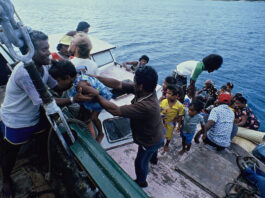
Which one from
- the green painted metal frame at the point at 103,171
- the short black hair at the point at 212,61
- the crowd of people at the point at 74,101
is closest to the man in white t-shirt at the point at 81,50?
the crowd of people at the point at 74,101

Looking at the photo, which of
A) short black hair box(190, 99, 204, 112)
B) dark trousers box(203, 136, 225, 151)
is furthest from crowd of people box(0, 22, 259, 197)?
dark trousers box(203, 136, 225, 151)

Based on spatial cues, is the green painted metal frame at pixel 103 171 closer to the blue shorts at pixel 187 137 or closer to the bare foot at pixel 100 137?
the bare foot at pixel 100 137

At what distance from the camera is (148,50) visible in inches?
797

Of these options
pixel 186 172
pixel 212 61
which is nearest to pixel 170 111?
pixel 186 172

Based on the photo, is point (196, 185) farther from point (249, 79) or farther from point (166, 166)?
point (249, 79)

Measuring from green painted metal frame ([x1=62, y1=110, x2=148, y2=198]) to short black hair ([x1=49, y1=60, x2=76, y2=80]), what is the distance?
0.74m

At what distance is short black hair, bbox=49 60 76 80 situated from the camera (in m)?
1.97

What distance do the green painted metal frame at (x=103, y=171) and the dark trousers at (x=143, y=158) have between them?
87cm

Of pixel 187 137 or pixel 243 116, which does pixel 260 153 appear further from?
pixel 187 137

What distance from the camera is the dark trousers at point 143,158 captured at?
2500mm

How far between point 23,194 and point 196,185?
2880 millimetres

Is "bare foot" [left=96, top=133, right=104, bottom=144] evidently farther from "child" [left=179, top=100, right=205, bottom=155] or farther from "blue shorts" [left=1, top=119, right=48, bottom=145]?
"child" [left=179, top=100, right=205, bottom=155]

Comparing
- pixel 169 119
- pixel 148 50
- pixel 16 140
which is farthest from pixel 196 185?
pixel 148 50

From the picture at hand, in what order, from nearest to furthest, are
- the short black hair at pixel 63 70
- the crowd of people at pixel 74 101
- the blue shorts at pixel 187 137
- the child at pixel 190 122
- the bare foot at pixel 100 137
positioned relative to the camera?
the crowd of people at pixel 74 101
the short black hair at pixel 63 70
the bare foot at pixel 100 137
the child at pixel 190 122
the blue shorts at pixel 187 137
